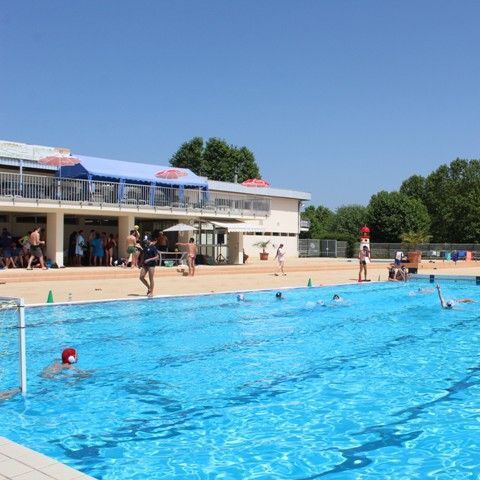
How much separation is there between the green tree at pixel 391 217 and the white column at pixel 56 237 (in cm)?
4450

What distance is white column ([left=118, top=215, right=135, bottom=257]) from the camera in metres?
28.0

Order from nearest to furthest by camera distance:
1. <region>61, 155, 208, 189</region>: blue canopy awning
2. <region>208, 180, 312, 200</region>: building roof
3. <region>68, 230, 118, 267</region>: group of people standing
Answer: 1. <region>68, 230, 118, 267</region>: group of people standing
2. <region>61, 155, 208, 189</region>: blue canopy awning
3. <region>208, 180, 312, 200</region>: building roof

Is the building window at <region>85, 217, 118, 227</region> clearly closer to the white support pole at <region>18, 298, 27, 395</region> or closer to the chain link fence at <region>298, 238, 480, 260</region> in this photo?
the chain link fence at <region>298, 238, 480, 260</region>

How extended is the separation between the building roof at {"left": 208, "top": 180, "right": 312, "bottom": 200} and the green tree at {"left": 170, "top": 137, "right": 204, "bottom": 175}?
26.9m

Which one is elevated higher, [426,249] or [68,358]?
[426,249]

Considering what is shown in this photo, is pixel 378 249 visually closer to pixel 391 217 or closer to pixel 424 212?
pixel 391 217

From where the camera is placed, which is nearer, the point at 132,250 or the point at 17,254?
the point at 17,254

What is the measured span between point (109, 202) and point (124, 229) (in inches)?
77.0

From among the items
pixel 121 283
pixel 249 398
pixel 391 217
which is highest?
pixel 391 217

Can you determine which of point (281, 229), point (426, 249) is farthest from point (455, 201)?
point (281, 229)

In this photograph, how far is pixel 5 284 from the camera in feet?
59.7

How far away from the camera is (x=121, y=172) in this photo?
94.3 feet

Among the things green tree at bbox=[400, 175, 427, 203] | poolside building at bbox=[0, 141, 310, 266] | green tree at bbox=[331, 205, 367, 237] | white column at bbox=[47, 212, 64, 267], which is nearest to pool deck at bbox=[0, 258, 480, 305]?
white column at bbox=[47, 212, 64, 267]

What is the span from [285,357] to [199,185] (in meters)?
22.9
